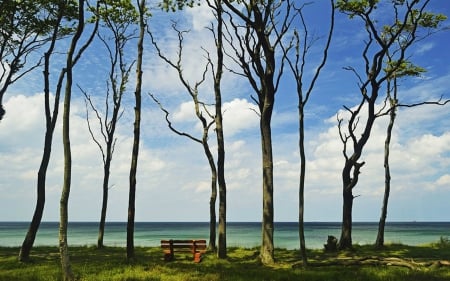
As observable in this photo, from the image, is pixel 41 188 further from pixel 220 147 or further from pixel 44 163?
pixel 220 147

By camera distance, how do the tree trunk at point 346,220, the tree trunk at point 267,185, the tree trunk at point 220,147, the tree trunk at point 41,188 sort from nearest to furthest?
the tree trunk at point 267,185 < the tree trunk at point 41,188 < the tree trunk at point 220,147 < the tree trunk at point 346,220

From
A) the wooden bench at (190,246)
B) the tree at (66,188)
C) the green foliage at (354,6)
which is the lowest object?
the wooden bench at (190,246)

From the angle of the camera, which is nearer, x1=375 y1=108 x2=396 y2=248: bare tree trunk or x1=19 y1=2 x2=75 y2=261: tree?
x1=19 y1=2 x2=75 y2=261: tree

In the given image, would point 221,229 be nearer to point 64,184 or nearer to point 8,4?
point 64,184

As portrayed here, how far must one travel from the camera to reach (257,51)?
66.2 feet

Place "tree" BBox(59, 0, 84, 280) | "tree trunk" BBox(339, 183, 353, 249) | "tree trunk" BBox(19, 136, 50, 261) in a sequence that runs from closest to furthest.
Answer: "tree" BBox(59, 0, 84, 280) → "tree trunk" BBox(19, 136, 50, 261) → "tree trunk" BBox(339, 183, 353, 249)

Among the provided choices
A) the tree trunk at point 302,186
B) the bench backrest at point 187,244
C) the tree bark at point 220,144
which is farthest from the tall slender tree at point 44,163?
the tree trunk at point 302,186

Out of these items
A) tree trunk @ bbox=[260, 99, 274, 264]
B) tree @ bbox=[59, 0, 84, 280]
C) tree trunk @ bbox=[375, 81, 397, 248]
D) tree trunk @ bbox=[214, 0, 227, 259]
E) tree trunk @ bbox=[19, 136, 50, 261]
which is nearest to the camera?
tree @ bbox=[59, 0, 84, 280]

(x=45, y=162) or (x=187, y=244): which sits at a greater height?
(x=45, y=162)

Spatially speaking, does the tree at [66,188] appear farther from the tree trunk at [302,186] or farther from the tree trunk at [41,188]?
the tree trunk at [302,186]

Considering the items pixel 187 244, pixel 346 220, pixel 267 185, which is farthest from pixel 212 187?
pixel 346 220

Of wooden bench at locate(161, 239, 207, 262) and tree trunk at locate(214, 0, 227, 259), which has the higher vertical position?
tree trunk at locate(214, 0, 227, 259)

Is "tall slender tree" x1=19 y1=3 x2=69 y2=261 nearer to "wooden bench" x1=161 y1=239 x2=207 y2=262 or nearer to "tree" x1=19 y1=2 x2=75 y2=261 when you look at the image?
"tree" x1=19 y1=2 x2=75 y2=261

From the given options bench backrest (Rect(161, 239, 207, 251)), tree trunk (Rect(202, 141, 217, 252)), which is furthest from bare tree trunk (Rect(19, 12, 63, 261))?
tree trunk (Rect(202, 141, 217, 252))
